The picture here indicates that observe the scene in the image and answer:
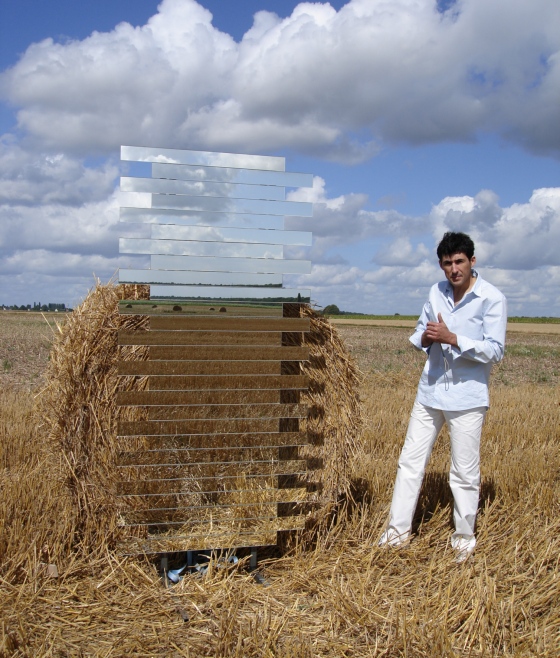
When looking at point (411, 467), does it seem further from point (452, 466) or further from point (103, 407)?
point (103, 407)

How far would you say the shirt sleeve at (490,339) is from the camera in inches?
171

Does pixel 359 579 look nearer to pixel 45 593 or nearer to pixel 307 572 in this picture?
pixel 307 572

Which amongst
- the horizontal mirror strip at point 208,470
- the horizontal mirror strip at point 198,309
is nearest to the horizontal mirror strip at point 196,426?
the horizontal mirror strip at point 208,470

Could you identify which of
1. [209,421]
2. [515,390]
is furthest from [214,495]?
[515,390]

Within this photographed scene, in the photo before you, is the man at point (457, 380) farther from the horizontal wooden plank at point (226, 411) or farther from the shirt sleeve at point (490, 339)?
the horizontal wooden plank at point (226, 411)

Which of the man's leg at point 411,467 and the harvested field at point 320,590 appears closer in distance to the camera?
the harvested field at point 320,590

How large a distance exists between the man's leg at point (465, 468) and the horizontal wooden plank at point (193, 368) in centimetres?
→ 129

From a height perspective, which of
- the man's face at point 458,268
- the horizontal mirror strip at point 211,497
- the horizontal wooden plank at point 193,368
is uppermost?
the man's face at point 458,268

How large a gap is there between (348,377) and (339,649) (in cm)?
189

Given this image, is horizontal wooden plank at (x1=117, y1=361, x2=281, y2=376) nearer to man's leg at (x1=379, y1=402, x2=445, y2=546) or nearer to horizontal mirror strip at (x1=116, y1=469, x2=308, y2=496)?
horizontal mirror strip at (x1=116, y1=469, x2=308, y2=496)

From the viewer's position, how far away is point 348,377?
491cm

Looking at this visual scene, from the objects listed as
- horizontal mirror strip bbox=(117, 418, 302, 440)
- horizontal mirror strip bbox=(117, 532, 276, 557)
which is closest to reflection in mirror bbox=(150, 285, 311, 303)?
horizontal mirror strip bbox=(117, 418, 302, 440)

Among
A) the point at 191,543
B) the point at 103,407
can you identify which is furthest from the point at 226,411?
the point at 191,543

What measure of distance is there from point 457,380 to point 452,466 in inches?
24.0
